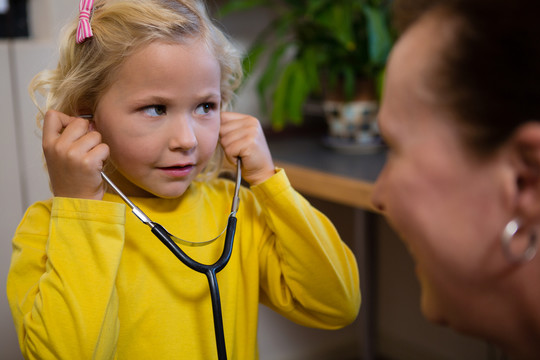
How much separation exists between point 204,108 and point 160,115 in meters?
0.08

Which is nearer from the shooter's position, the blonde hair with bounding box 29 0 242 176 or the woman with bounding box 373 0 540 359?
the woman with bounding box 373 0 540 359

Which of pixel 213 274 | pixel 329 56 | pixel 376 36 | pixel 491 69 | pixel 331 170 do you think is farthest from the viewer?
pixel 329 56

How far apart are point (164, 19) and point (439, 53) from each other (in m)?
0.47

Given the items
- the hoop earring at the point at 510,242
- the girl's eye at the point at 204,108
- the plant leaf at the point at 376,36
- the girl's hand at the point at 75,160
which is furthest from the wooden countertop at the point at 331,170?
the hoop earring at the point at 510,242

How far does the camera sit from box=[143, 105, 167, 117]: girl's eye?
35.3 inches

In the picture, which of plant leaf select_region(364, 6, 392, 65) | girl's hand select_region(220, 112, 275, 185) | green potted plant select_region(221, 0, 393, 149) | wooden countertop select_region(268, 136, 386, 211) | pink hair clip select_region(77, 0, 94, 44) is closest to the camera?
pink hair clip select_region(77, 0, 94, 44)

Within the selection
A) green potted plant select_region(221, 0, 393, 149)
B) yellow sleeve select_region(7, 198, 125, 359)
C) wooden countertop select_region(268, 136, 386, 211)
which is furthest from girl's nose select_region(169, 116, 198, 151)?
green potted plant select_region(221, 0, 393, 149)

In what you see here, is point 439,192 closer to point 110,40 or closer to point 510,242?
point 510,242

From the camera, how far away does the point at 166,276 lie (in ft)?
3.12

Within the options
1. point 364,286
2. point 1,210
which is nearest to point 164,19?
point 1,210

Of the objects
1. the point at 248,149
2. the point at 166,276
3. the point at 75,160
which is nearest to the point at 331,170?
the point at 248,149

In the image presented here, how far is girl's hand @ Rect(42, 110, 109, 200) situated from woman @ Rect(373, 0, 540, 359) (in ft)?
1.38

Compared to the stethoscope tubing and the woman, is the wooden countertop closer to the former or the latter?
the stethoscope tubing

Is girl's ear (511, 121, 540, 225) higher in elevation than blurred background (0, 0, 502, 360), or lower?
higher
